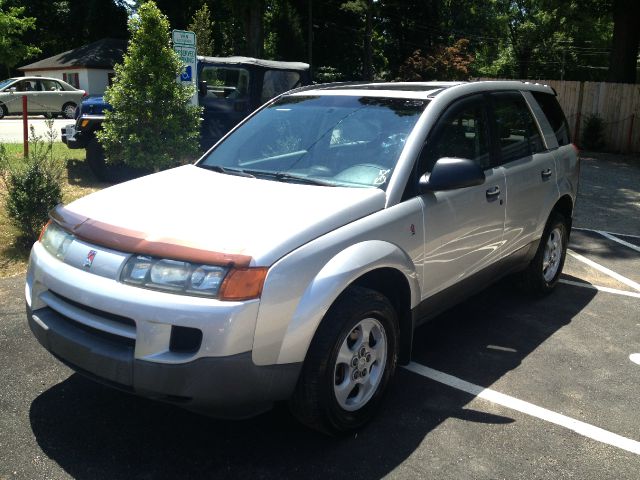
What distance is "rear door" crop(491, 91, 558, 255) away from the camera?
4.65m

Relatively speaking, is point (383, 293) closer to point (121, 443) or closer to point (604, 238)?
point (121, 443)

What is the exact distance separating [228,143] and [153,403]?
1.91 metres

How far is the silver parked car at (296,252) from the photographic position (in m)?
2.75

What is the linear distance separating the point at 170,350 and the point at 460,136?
2.49m

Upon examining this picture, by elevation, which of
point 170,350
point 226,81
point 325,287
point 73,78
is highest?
point 73,78

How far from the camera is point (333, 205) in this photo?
3273 mm

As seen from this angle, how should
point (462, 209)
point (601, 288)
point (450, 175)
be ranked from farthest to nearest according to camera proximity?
point (601, 288) < point (462, 209) < point (450, 175)

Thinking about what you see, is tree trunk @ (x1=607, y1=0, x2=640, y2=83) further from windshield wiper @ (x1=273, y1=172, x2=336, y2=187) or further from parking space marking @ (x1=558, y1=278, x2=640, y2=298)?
windshield wiper @ (x1=273, y1=172, x2=336, y2=187)

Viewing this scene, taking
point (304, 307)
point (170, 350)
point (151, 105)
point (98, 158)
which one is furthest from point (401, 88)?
point (98, 158)

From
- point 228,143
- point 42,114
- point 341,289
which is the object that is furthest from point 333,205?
point 42,114

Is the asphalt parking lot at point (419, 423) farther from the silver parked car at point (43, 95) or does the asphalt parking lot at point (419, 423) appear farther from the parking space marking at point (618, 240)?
the silver parked car at point (43, 95)

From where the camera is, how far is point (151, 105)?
28.3 feet

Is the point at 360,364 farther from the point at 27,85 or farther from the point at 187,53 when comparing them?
the point at 27,85

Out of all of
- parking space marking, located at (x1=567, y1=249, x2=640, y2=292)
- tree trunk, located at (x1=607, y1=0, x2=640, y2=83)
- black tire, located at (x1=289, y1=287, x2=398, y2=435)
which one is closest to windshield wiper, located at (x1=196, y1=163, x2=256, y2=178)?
black tire, located at (x1=289, y1=287, x2=398, y2=435)
